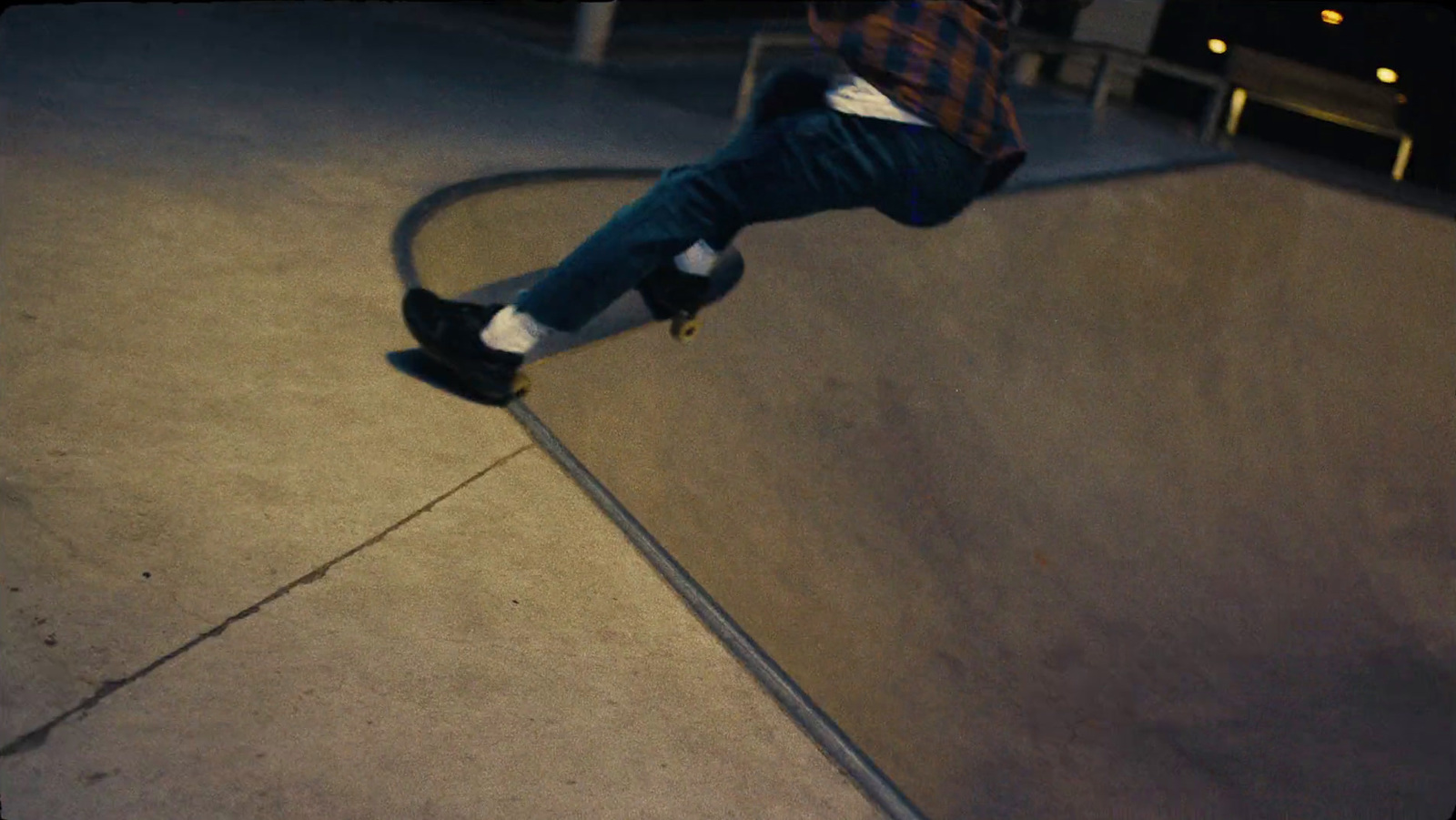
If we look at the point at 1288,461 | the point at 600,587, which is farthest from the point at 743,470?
the point at 1288,461

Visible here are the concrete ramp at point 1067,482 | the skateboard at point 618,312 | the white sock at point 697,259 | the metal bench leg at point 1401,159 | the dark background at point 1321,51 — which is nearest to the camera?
the white sock at point 697,259

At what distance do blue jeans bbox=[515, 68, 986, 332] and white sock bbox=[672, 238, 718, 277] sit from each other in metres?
0.23

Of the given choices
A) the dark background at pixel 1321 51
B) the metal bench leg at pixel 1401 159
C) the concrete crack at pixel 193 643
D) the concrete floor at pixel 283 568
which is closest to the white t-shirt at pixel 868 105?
the concrete floor at pixel 283 568

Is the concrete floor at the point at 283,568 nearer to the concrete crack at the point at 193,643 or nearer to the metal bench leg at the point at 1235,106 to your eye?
the concrete crack at the point at 193,643

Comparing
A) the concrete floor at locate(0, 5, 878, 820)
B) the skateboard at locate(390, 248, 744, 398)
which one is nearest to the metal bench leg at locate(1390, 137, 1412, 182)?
the skateboard at locate(390, 248, 744, 398)

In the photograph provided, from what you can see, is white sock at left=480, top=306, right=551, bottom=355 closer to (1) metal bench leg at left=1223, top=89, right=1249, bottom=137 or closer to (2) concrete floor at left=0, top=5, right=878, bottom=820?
(2) concrete floor at left=0, top=5, right=878, bottom=820

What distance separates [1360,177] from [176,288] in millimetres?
9434

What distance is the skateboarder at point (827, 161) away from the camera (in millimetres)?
2412

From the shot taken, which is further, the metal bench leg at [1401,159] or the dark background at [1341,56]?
the dark background at [1341,56]

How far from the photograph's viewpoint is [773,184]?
249cm

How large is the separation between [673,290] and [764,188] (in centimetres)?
46

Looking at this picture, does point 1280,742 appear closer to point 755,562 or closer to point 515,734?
point 755,562

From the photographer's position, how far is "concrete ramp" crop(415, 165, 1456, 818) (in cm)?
321

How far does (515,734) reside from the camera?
172 centimetres
